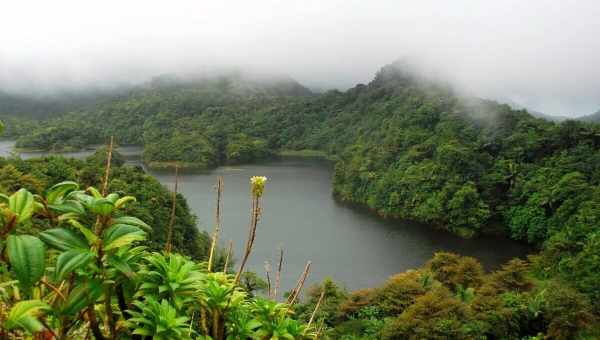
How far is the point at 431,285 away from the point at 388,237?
1240 cm

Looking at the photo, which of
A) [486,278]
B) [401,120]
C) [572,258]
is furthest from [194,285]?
[401,120]

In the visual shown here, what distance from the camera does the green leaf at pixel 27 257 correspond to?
92 centimetres

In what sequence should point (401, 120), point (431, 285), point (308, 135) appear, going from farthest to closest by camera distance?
point (308, 135)
point (401, 120)
point (431, 285)

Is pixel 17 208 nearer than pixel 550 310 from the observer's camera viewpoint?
Yes

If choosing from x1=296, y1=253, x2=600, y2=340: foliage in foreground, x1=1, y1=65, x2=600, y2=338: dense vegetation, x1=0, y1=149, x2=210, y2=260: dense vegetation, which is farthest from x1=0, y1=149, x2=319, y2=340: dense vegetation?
x1=0, y1=149, x2=210, y2=260: dense vegetation

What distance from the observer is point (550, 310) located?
467 inches

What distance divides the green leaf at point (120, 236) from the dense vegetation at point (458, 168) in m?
10.7

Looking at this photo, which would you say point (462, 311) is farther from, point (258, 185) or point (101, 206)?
point (101, 206)

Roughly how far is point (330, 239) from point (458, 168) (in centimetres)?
1298

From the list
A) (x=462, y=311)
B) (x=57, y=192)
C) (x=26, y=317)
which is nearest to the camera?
(x=26, y=317)

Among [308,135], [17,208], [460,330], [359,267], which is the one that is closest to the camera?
[17,208]

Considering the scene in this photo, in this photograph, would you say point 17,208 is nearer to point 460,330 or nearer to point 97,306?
point 97,306

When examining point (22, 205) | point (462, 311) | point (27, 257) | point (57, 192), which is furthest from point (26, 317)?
point (462, 311)

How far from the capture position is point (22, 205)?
3.35 feet
